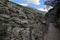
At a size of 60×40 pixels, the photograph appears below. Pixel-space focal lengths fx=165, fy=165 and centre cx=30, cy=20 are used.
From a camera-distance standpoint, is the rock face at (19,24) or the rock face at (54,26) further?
the rock face at (19,24)

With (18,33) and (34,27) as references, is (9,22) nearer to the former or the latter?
(18,33)

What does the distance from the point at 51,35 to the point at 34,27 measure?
2.58 meters

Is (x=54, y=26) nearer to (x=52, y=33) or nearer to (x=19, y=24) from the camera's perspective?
(x=52, y=33)

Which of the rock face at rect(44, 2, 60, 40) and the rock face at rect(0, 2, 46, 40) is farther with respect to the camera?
the rock face at rect(0, 2, 46, 40)

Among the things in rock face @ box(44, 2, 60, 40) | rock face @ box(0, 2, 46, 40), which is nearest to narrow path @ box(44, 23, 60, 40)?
rock face @ box(44, 2, 60, 40)

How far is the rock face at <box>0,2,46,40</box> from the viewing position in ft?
17.2

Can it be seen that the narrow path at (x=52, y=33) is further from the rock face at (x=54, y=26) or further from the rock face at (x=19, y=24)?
the rock face at (x=19, y=24)

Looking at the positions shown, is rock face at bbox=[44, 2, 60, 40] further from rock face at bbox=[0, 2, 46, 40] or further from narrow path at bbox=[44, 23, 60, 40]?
rock face at bbox=[0, 2, 46, 40]

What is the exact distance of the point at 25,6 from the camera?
22.6 ft

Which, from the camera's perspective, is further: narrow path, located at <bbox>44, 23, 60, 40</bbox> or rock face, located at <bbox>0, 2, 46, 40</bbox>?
rock face, located at <bbox>0, 2, 46, 40</bbox>

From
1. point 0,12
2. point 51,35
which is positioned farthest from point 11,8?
point 51,35

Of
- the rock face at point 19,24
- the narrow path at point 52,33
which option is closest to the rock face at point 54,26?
the narrow path at point 52,33

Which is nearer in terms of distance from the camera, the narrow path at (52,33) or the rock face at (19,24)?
the narrow path at (52,33)

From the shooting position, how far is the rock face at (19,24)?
523 centimetres
